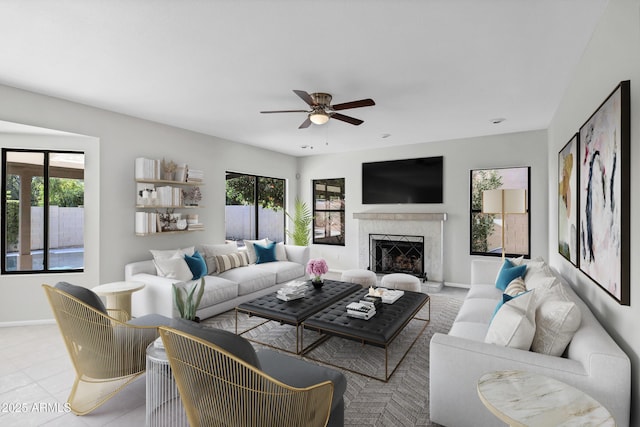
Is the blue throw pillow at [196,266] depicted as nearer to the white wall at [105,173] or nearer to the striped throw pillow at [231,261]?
the striped throw pillow at [231,261]

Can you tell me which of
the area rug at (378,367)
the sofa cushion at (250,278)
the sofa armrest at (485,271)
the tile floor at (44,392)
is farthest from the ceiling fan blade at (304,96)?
the sofa armrest at (485,271)

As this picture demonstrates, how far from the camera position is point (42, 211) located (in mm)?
3871

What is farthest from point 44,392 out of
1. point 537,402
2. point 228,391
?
point 537,402

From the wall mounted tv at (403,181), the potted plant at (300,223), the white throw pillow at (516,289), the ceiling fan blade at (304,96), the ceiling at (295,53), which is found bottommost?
the white throw pillow at (516,289)

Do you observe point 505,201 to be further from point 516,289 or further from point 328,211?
point 328,211

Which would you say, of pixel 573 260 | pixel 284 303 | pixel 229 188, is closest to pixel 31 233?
pixel 229 188

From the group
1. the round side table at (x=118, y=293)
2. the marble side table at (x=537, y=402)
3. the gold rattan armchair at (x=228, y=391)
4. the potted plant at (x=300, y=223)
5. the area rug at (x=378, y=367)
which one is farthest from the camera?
the potted plant at (x=300, y=223)

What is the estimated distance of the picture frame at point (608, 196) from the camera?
159cm

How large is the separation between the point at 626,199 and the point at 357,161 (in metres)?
5.14

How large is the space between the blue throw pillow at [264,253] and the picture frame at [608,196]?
164 inches

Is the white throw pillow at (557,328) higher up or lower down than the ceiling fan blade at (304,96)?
lower down

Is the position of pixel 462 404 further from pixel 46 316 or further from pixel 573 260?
pixel 46 316

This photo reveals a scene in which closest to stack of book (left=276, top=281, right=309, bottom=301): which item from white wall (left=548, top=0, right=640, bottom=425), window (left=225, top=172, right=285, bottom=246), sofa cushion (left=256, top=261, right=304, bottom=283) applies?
sofa cushion (left=256, top=261, right=304, bottom=283)

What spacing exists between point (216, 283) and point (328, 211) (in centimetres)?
355
